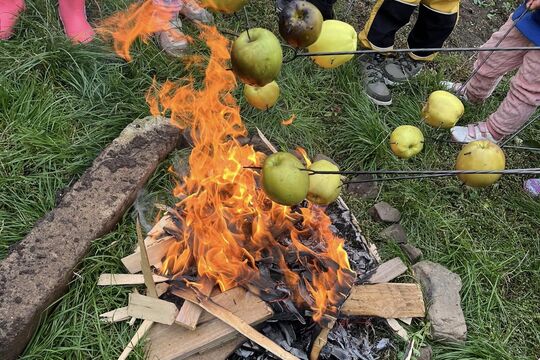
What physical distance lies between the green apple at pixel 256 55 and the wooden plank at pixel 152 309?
53.3 inches

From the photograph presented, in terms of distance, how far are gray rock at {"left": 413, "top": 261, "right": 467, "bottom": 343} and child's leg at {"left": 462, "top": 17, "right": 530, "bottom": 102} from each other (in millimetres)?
1646

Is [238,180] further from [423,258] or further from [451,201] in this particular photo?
[451,201]

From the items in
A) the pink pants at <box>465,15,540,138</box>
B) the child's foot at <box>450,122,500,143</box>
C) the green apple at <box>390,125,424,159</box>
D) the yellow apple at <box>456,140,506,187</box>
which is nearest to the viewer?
the yellow apple at <box>456,140,506,187</box>

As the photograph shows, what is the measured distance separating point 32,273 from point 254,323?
115cm

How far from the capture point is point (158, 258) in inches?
111

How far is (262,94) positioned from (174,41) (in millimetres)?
1044

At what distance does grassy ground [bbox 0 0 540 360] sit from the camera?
2.85 meters

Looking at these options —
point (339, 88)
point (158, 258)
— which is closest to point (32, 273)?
point (158, 258)

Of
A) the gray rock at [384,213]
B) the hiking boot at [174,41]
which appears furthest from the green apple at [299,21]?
the hiking boot at [174,41]

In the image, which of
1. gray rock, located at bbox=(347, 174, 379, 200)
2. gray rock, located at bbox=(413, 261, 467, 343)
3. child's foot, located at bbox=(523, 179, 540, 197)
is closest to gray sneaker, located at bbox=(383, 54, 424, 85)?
gray rock, located at bbox=(347, 174, 379, 200)

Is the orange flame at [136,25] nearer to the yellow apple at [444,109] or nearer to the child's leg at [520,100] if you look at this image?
the yellow apple at [444,109]

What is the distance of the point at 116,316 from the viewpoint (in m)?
2.69

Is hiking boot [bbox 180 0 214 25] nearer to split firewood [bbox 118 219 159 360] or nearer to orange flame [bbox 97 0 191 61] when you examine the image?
orange flame [bbox 97 0 191 61]

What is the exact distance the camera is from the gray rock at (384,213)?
137 inches
